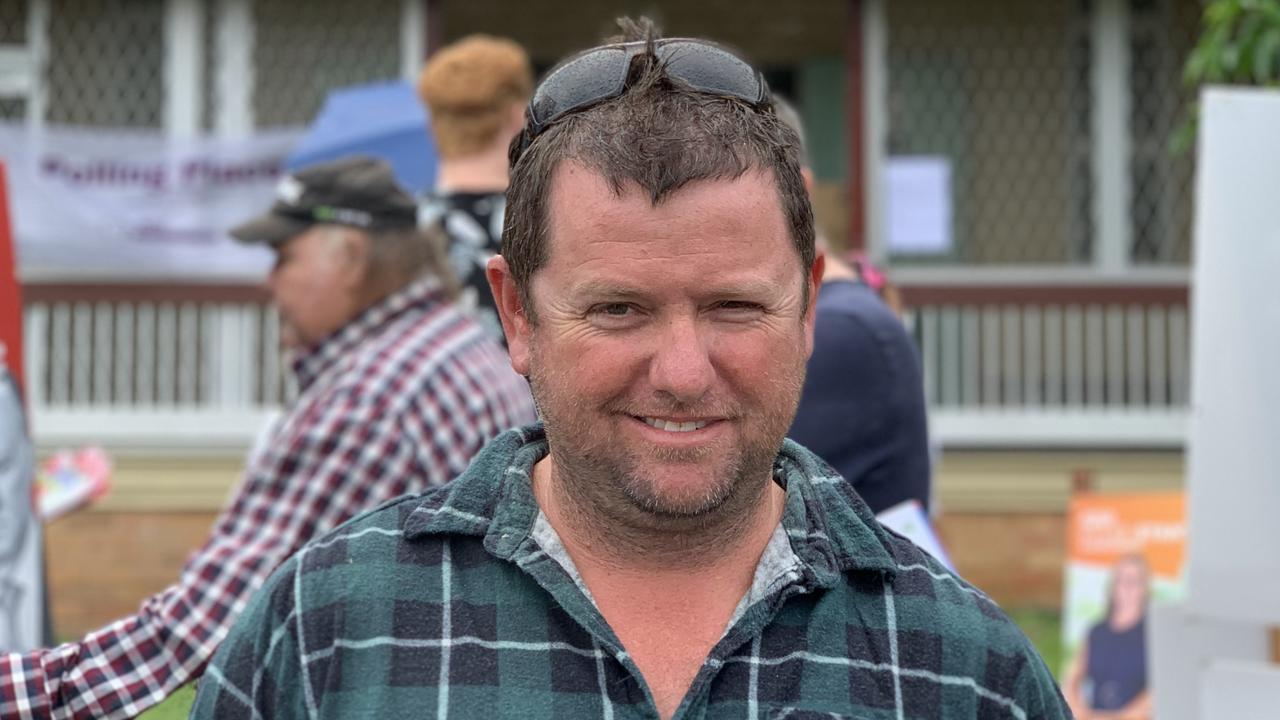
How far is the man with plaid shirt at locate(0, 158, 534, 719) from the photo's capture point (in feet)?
7.45

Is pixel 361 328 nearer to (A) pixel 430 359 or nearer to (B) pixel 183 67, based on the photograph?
(A) pixel 430 359

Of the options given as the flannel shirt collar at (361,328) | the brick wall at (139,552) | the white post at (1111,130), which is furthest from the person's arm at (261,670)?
the white post at (1111,130)

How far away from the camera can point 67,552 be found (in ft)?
31.1

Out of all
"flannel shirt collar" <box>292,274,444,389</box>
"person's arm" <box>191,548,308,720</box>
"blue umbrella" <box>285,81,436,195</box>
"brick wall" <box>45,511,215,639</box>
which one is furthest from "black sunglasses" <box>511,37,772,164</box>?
"brick wall" <box>45,511,215,639</box>

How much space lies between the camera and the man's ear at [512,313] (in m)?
1.71

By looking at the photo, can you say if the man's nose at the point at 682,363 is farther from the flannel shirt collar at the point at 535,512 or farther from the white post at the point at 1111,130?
the white post at the point at 1111,130

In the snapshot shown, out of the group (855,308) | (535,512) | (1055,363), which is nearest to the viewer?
(535,512)

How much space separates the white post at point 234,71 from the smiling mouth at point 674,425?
829 centimetres

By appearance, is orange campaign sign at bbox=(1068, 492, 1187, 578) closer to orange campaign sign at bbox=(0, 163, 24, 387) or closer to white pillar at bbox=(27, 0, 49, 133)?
orange campaign sign at bbox=(0, 163, 24, 387)

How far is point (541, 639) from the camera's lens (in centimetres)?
158

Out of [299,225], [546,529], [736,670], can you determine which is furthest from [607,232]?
[299,225]

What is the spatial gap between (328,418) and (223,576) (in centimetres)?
47

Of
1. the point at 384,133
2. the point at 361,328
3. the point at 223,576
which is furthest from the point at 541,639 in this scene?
the point at 384,133

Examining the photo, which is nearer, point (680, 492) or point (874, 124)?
point (680, 492)
